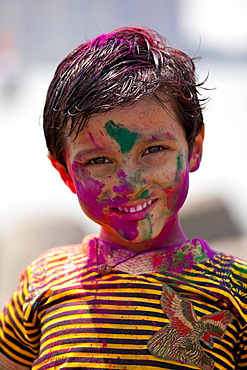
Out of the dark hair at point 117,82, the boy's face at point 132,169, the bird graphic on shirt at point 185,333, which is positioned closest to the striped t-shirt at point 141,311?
the bird graphic on shirt at point 185,333

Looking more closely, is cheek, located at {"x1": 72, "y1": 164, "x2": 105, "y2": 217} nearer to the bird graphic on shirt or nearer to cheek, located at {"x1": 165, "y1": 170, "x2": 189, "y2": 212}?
cheek, located at {"x1": 165, "y1": 170, "x2": 189, "y2": 212}

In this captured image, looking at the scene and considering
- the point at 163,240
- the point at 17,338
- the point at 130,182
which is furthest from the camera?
the point at 17,338

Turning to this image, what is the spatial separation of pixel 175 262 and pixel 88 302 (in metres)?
0.26

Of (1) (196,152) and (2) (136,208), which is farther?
(1) (196,152)

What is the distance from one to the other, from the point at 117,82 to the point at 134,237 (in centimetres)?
→ 40

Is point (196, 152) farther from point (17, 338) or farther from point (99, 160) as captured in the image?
point (17, 338)

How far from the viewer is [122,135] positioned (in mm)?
1431

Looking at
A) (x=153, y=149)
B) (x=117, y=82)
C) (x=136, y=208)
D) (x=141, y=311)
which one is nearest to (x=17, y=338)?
(x=141, y=311)

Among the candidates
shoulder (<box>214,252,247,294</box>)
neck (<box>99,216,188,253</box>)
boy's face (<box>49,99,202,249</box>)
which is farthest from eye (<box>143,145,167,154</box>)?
shoulder (<box>214,252,247,294</box>)

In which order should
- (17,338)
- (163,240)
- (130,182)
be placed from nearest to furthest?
(130,182) → (163,240) → (17,338)

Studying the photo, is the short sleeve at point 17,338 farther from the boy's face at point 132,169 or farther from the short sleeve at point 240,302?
the short sleeve at point 240,302

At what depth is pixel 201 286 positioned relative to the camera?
1480 millimetres

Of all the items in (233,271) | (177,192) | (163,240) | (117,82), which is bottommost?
(233,271)

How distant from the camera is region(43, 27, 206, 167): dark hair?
4.73ft
